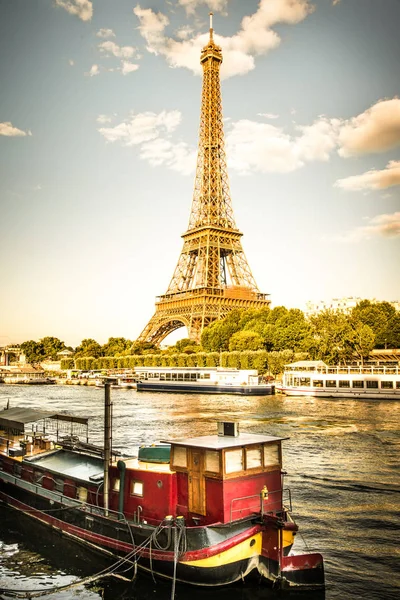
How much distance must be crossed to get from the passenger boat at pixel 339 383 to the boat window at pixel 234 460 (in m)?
51.0

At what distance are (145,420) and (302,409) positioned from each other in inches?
586

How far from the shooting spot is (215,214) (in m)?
118

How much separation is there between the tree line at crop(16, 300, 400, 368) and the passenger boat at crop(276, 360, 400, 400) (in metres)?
8.89

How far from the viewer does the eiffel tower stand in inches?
4171

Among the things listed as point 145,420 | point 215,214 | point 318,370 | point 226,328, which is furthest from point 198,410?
point 215,214

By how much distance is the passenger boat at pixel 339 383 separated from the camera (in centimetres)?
6338

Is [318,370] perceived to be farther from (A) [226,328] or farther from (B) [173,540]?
(B) [173,540]

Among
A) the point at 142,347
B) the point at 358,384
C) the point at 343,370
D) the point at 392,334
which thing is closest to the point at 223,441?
the point at 358,384

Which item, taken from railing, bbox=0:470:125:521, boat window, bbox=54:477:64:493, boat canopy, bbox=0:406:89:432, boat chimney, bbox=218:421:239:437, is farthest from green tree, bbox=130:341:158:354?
boat chimney, bbox=218:421:239:437

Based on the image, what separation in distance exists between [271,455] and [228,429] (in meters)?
1.31

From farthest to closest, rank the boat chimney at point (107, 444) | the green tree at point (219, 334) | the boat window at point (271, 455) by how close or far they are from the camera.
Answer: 1. the green tree at point (219, 334)
2. the boat chimney at point (107, 444)
3. the boat window at point (271, 455)

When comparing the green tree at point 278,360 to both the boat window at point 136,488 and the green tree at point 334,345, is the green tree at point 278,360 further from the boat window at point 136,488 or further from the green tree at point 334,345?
the boat window at point 136,488

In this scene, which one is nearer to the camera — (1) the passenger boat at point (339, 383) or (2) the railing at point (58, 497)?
(2) the railing at point (58, 497)

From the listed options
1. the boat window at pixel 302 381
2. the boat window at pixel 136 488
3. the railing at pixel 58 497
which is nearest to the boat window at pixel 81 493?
the railing at pixel 58 497
